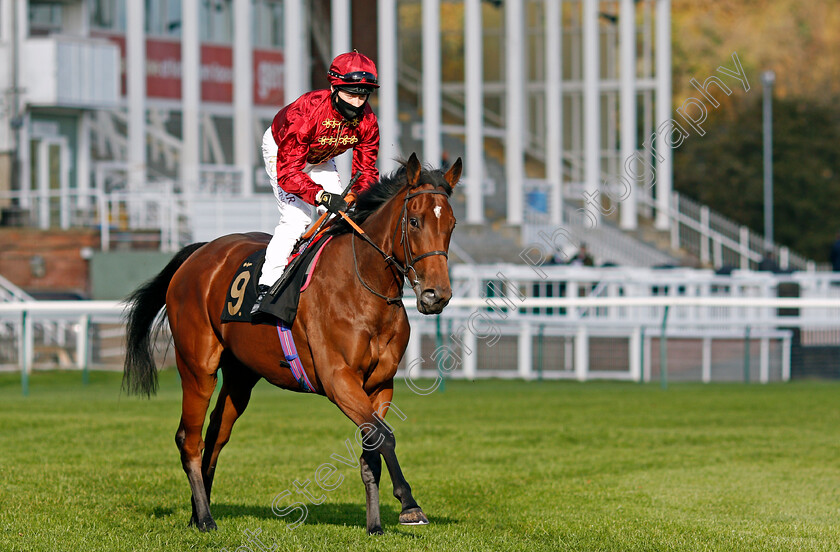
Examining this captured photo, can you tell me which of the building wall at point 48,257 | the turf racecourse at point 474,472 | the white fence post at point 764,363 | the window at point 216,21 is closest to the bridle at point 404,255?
the turf racecourse at point 474,472

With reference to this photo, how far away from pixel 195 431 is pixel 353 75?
1.91 metres

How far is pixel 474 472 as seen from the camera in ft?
27.2

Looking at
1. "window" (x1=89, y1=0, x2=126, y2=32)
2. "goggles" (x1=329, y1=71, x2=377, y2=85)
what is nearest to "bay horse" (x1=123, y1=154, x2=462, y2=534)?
"goggles" (x1=329, y1=71, x2=377, y2=85)

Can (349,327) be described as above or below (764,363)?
above

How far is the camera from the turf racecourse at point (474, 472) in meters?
5.91

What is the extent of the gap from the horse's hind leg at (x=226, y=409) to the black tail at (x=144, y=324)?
69 cm

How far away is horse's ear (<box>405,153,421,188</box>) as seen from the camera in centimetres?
550

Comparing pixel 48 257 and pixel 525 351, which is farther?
pixel 48 257

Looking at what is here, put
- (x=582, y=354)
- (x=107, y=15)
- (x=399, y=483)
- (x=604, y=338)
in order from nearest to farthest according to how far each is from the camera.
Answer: (x=399, y=483), (x=604, y=338), (x=582, y=354), (x=107, y=15)

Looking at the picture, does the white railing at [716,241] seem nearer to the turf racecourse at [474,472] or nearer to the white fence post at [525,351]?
the white fence post at [525,351]

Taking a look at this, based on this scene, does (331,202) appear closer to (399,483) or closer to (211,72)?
(399,483)

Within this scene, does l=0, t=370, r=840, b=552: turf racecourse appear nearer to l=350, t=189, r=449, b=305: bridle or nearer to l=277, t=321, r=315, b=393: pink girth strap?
l=277, t=321, r=315, b=393: pink girth strap

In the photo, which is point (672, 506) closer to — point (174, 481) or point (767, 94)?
point (174, 481)

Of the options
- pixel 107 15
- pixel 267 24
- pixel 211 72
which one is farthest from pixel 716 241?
pixel 107 15
